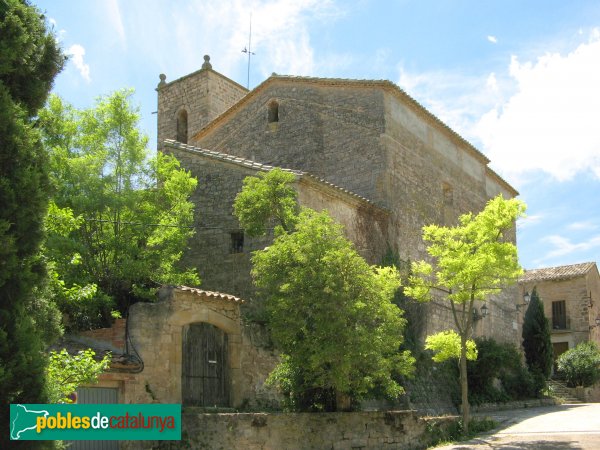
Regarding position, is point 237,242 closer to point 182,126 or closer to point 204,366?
point 204,366

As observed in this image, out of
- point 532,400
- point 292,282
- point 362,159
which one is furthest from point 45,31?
point 532,400

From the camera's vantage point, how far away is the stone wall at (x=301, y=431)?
11688 millimetres

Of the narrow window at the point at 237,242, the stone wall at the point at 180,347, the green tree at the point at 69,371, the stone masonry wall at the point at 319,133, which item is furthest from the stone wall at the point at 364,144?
the green tree at the point at 69,371

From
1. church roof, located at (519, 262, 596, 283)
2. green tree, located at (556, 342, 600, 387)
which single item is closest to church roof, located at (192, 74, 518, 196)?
green tree, located at (556, 342, 600, 387)

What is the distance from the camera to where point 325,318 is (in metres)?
13.2

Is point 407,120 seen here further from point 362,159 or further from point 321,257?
point 321,257

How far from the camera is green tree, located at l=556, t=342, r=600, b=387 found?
30.6 m

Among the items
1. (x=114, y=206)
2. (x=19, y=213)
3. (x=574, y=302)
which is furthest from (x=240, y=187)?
(x=574, y=302)

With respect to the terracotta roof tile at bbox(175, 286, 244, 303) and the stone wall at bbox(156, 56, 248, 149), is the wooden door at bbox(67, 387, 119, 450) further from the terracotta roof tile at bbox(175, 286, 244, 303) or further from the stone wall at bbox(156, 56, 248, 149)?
the stone wall at bbox(156, 56, 248, 149)

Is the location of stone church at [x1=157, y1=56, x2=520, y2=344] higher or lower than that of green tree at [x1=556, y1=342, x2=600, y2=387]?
higher

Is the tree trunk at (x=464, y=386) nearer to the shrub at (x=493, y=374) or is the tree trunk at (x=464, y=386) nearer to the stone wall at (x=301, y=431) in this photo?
the stone wall at (x=301, y=431)

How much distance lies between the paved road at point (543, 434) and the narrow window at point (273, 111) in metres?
12.1

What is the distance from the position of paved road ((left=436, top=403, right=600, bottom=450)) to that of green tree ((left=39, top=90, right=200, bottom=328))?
7.61m

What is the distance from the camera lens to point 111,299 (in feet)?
47.4
